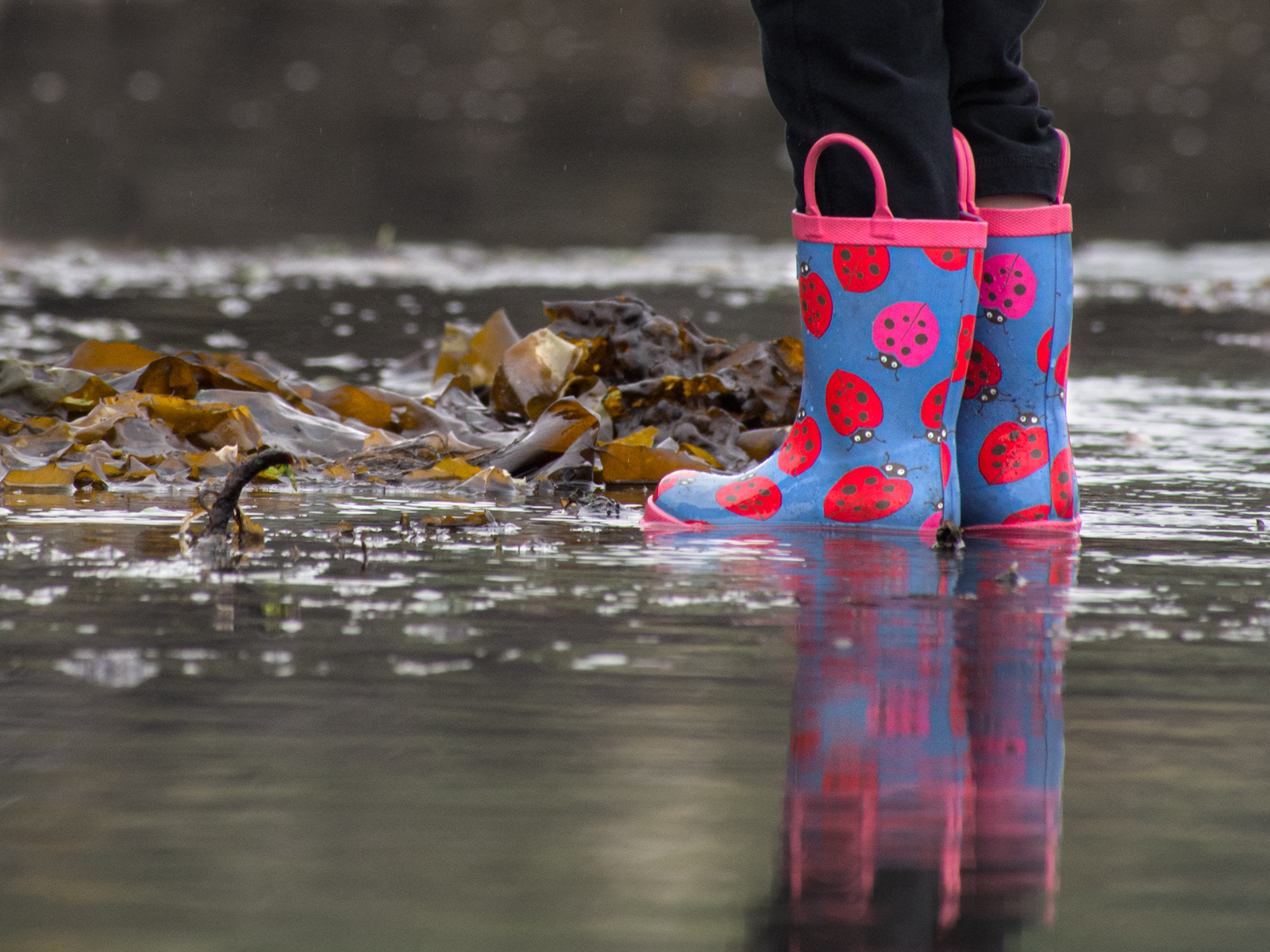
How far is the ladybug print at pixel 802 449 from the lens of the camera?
2301 mm

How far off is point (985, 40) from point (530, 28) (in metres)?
25.7

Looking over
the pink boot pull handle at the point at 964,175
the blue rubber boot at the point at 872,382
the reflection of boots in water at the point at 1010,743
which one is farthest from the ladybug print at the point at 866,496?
the pink boot pull handle at the point at 964,175

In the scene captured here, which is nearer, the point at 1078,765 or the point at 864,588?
the point at 1078,765

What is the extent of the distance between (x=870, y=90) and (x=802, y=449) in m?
0.44

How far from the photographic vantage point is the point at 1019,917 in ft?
3.23

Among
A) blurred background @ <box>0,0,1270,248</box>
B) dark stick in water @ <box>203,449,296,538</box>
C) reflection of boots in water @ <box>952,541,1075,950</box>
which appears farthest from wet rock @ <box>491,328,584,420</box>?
blurred background @ <box>0,0,1270,248</box>

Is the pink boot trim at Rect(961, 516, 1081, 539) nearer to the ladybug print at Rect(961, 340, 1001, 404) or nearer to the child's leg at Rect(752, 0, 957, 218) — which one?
the ladybug print at Rect(961, 340, 1001, 404)

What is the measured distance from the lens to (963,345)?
2281 mm

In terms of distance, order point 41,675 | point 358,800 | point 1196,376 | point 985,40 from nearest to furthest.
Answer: point 358,800 < point 41,675 < point 985,40 < point 1196,376

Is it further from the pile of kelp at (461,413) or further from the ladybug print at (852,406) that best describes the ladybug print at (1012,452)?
the pile of kelp at (461,413)

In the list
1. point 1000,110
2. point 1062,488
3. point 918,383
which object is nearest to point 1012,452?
point 1062,488

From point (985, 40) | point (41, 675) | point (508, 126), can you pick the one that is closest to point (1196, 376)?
point (985, 40)

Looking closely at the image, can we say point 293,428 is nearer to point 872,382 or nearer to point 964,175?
point 872,382

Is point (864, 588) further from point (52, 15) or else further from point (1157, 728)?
point (52, 15)
